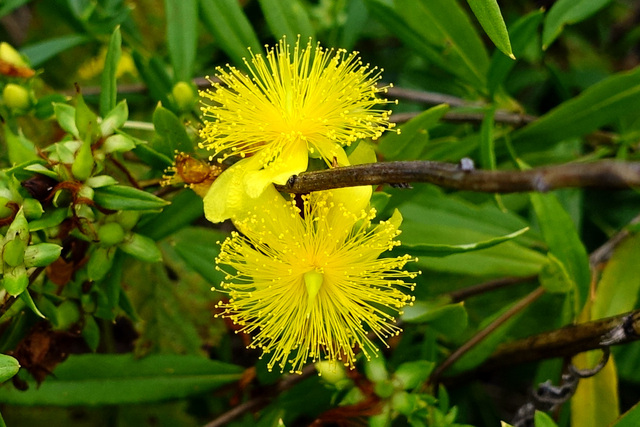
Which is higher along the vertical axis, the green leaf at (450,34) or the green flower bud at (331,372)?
the green leaf at (450,34)

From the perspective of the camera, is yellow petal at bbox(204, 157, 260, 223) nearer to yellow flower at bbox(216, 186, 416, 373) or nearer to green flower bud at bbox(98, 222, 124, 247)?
yellow flower at bbox(216, 186, 416, 373)

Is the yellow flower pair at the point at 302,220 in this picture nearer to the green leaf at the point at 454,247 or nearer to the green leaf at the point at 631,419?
the green leaf at the point at 454,247

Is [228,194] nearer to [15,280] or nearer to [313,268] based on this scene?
[313,268]

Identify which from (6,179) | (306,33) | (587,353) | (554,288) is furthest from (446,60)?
(6,179)

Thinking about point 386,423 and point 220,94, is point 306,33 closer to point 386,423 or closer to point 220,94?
point 220,94

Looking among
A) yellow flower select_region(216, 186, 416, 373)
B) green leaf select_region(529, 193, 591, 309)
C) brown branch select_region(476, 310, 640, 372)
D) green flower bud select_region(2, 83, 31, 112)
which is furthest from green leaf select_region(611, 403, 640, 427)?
green flower bud select_region(2, 83, 31, 112)

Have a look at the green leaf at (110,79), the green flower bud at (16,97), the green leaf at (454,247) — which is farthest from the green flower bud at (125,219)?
the green leaf at (454,247)
